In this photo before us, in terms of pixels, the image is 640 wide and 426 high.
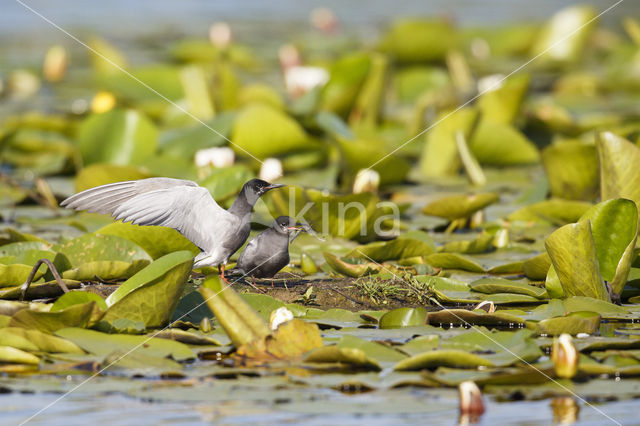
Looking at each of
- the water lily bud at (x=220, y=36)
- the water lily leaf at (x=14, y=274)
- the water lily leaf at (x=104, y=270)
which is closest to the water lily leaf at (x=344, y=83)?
the water lily bud at (x=220, y=36)

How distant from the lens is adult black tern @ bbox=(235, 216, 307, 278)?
4762 mm

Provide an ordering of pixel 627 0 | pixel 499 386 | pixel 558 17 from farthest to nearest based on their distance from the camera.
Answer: pixel 627 0 → pixel 558 17 → pixel 499 386

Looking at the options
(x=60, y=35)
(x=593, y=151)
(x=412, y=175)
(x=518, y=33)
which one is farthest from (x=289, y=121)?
(x=60, y=35)

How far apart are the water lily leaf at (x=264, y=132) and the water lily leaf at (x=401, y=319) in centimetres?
387

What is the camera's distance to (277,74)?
49.7 feet

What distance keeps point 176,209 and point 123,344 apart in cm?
88

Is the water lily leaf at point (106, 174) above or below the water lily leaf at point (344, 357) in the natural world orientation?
above

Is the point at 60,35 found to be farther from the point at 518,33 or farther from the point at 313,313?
the point at 313,313

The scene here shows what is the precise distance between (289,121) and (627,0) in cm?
1936

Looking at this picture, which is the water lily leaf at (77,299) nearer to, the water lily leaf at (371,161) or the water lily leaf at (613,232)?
the water lily leaf at (613,232)

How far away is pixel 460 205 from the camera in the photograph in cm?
632

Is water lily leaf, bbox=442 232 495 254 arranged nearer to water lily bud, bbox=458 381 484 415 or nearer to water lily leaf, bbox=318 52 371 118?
water lily bud, bbox=458 381 484 415

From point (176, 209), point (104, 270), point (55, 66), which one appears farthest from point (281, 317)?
point (55, 66)

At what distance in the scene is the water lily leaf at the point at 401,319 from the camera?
167 inches
